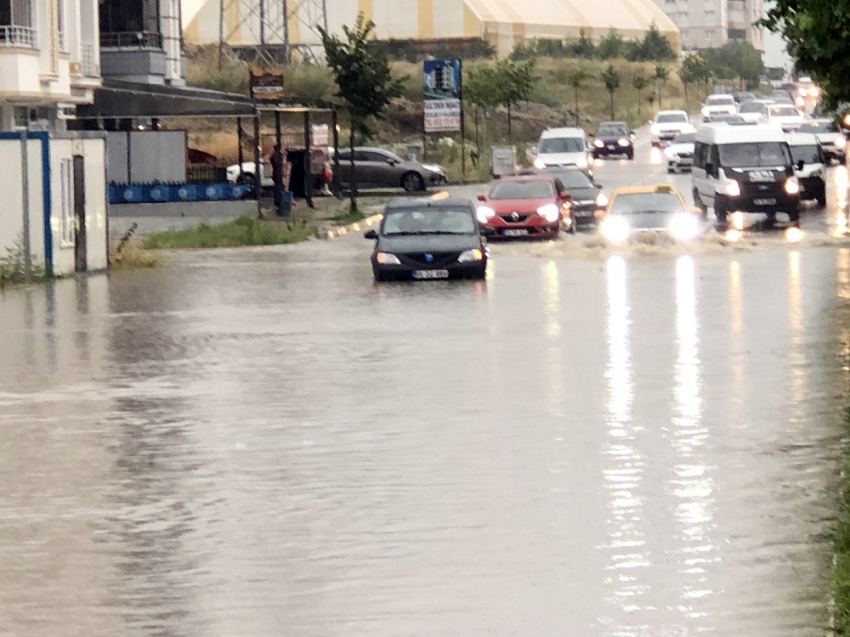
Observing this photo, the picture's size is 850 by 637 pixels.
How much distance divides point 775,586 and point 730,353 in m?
9.75

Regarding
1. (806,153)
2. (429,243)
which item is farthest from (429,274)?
(806,153)

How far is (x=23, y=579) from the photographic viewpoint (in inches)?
346

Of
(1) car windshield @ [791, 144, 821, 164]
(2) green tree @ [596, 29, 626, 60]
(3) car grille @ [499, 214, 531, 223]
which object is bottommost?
(3) car grille @ [499, 214, 531, 223]

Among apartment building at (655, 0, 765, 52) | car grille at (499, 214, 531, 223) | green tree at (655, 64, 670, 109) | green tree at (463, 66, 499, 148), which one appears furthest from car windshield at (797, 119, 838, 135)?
apartment building at (655, 0, 765, 52)

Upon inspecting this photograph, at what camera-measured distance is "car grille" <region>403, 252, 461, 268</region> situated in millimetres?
27469

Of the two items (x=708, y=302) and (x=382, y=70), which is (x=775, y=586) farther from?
(x=382, y=70)

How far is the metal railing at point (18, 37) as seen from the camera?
127 feet

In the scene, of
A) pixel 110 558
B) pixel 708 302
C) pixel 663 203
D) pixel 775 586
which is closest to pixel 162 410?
pixel 110 558

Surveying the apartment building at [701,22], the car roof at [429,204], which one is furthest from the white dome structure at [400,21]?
the apartment building at [701,22]

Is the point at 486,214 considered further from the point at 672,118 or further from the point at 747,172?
the point at 672,118

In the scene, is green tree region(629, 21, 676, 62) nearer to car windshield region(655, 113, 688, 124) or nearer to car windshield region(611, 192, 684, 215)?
car windshield region(655, 113, 688, 124)

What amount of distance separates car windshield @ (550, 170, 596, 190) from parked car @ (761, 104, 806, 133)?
33.7 metres

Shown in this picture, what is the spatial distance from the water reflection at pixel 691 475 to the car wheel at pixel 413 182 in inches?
1456

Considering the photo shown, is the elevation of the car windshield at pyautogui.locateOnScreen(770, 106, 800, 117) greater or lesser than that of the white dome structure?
lesser
